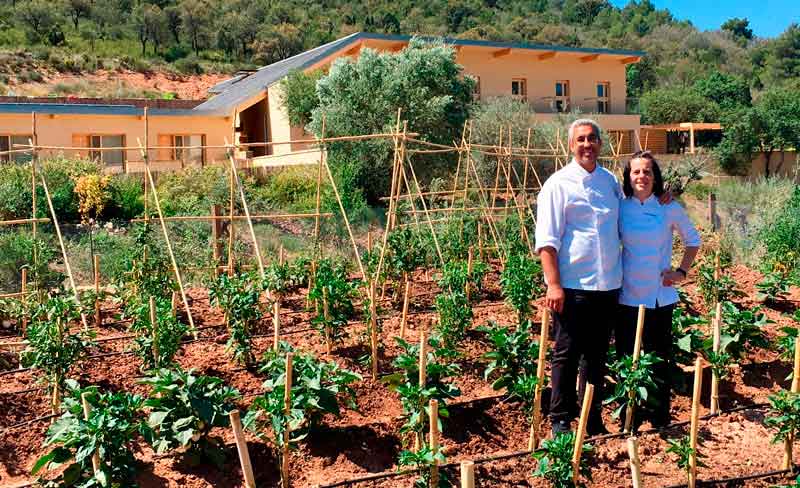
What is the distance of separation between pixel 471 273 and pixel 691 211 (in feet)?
47.9

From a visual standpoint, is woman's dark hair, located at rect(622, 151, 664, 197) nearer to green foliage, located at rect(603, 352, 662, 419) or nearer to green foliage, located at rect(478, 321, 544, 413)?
green foliage, located at rect(603, 352, 662, 419)

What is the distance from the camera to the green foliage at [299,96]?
19375 millimetres

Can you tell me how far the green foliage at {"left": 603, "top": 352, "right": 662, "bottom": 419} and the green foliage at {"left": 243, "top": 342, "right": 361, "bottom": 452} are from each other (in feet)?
4.62

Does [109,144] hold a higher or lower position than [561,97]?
lower

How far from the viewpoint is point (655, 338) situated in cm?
426

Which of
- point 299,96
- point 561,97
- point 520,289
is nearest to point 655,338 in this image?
point 520,289

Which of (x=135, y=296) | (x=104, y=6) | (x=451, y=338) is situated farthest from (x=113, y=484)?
(x=104, y=6)

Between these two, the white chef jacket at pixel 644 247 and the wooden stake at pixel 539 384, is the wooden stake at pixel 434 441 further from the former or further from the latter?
the white chef jacket at pixel 644 247

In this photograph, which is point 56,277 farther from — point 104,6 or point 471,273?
point 104,6

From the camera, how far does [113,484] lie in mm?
3527

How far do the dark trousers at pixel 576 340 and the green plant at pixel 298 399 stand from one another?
3.70 feet

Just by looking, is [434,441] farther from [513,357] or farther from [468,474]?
[513,357]

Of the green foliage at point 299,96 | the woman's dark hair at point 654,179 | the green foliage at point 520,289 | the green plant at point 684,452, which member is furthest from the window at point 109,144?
the green plant at point 684,452

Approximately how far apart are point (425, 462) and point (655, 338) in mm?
1531
